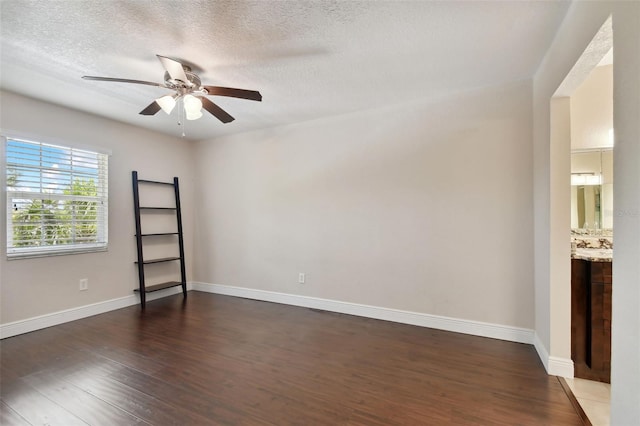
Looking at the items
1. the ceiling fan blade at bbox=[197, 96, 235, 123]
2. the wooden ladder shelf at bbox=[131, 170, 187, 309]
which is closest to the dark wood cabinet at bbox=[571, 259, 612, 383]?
the ceiling fan blade at bbox=[197, 96, 235, 123]

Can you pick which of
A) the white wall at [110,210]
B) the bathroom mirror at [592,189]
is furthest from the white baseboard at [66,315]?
the bathroom mirror at [592,189]

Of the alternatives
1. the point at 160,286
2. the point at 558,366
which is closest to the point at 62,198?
the point at 160,286

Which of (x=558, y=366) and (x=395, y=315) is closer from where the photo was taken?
(x=558, y=366)

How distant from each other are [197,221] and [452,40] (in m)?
4.25

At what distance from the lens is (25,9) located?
1.74 meters

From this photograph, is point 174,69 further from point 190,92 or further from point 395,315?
point 395,315

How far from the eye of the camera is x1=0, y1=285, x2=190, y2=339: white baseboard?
9.46 feet

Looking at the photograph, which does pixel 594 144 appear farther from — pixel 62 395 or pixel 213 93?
pixel 62 395

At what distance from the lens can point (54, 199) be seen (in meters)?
3.24

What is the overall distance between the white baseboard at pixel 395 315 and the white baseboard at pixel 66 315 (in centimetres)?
118

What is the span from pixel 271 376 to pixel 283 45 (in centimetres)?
243

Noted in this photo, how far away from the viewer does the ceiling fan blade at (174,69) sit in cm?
195

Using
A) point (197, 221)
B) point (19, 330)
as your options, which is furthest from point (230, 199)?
point (19, 330)

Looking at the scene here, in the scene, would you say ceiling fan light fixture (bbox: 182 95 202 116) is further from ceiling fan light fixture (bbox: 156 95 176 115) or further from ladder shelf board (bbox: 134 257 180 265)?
ladder shelf board (bbox: 134 257 180 265)
